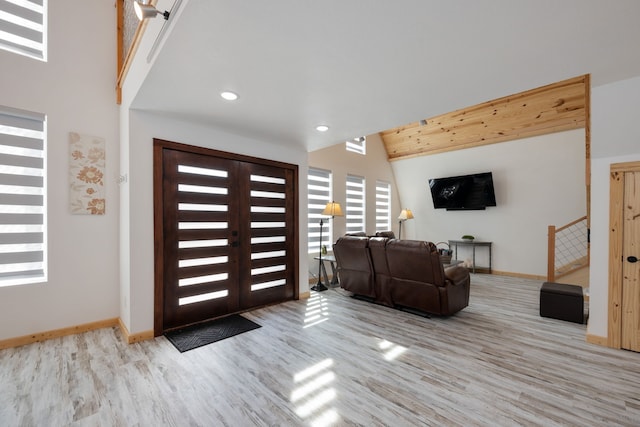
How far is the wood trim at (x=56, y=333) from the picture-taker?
273 cm

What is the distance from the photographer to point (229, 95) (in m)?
2.63

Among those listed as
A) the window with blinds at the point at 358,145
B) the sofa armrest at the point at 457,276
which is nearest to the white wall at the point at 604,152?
the sofa armrest at the point at 457,276

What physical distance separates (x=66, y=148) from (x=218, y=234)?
6.12 ft

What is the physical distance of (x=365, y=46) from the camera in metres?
1.89

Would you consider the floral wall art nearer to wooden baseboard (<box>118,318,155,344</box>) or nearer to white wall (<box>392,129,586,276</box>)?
wooden baseboard (<box>118,318,155,344</box>)

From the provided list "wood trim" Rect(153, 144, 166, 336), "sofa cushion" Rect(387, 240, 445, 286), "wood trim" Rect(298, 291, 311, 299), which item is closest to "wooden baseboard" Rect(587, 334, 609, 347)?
"sofa cushion" Rect(387, 240, 445, 286)

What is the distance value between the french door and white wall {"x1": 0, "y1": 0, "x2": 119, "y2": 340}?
2.46 feet

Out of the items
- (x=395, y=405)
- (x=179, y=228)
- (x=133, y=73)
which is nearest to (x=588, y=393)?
(x=395, y=405)

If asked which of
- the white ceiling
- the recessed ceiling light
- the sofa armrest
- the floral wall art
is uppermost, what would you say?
the white ceiling

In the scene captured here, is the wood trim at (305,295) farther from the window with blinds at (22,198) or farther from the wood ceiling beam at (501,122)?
the wood ceiling beam at (501,122)

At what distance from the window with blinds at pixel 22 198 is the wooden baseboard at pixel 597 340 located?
5.80m

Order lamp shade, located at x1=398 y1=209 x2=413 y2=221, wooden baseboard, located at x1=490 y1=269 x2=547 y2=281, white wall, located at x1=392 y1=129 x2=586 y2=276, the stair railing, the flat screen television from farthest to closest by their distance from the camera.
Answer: lamp shade, located at x1=398 y1=209 x2=413 y2=221 → the flat screen television → wooden baseboard, located at x1=490 y1=269 x2=547 y2=281 → white wall, located at x1=392 y1=129 x2=586 y2=276 → the stair railing

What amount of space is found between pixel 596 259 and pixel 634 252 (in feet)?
0.92

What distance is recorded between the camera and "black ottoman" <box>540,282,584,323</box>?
3.43m
